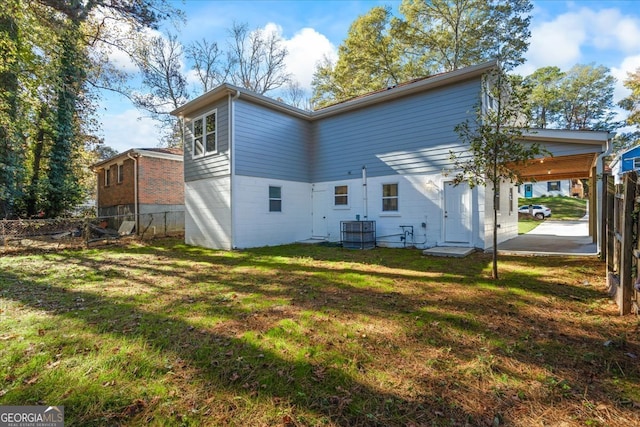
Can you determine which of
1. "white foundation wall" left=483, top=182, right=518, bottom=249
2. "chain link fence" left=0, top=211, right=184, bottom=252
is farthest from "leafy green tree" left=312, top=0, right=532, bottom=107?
"chain link fence" left=0, top=211, right=184, bottom=252

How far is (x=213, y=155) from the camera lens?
10711mm

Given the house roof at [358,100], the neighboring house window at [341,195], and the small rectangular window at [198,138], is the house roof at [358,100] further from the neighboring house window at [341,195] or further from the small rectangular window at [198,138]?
the neighboring house window at [341,195]

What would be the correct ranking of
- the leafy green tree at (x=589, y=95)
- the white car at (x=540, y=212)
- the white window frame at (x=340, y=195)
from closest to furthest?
the white window frame at (x=340, y=195) < the white car at (x=540, y=212) < the leafy green tree at (x=589, y=95)

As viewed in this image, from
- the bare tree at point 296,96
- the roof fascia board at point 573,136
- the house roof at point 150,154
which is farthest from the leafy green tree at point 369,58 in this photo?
the roof fascia board at point 573,136

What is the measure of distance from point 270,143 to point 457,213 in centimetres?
701

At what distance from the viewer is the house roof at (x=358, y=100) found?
861 cm

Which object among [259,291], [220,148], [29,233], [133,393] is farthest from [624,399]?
[29,233]

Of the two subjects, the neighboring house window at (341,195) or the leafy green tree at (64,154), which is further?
the leafy green tree at (64,154)

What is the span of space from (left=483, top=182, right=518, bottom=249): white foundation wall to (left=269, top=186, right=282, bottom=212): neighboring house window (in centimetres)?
707

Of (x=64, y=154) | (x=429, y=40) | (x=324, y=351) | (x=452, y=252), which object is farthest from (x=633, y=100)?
(x=64, y=154)

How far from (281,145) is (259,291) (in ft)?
24.8

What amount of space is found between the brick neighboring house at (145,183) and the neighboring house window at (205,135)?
225 inches

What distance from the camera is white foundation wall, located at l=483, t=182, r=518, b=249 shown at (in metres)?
9.01

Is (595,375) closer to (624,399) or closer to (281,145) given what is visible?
(624,399)
